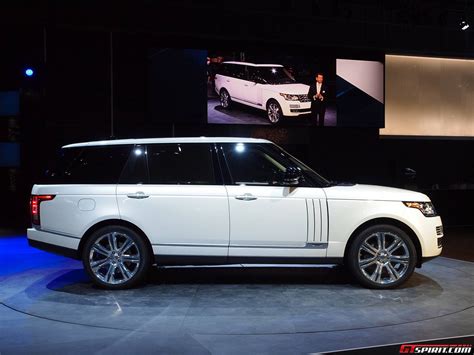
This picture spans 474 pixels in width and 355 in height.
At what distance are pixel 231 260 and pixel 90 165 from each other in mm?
2224

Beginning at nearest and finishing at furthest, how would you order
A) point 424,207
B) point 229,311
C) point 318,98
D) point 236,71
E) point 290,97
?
point 229,311 < point 424,207 < point 236,71 < point 290,97 < point 318,98

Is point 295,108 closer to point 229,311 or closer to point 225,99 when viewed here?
point 225,99

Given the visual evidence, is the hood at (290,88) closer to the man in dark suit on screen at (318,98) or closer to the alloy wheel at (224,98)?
the man in dark suit on screen at (318,98)

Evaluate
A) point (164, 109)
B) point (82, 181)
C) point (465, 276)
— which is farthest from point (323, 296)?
point (164, 109)

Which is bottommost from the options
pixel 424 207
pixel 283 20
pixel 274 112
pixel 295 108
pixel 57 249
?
pixel 57 249

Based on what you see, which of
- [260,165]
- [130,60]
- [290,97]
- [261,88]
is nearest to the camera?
[260,165]

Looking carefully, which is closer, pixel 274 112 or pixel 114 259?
pixel 114 259

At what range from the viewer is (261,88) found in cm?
1466

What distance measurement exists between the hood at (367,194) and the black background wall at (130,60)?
5.09m

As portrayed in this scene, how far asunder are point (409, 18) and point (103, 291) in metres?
12.7

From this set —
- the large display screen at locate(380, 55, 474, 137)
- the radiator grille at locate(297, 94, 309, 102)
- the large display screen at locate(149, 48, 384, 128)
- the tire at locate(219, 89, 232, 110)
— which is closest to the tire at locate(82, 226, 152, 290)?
the large display screen at locate(149, 48, 384, 128)


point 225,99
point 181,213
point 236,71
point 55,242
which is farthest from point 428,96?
point 55,242

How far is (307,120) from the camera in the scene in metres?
15.2

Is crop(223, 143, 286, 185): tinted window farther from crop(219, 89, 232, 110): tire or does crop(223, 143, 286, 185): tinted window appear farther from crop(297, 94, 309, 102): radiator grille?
crop(297, 94, 309, 102): radiator grille
